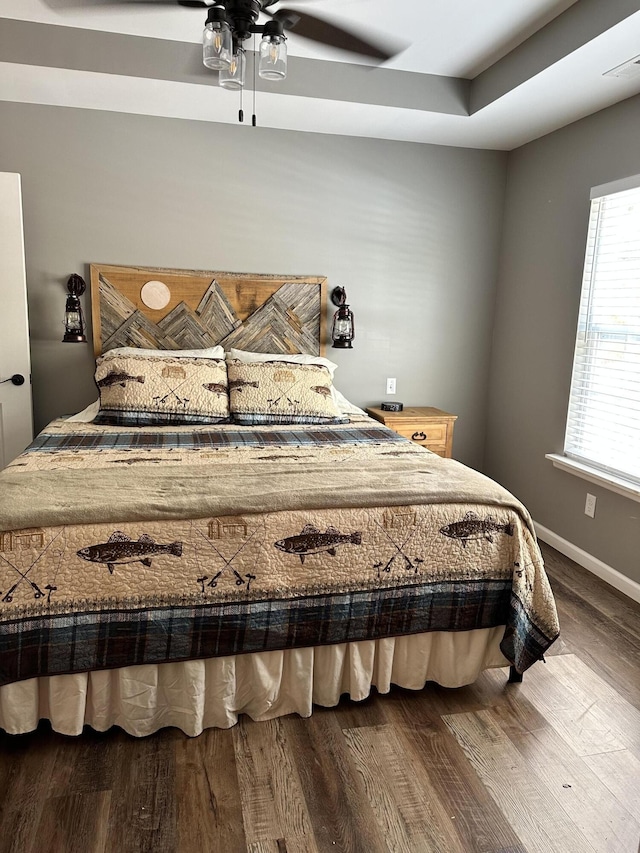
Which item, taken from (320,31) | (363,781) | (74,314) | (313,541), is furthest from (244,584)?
(74,314)

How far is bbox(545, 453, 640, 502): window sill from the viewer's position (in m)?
2.87

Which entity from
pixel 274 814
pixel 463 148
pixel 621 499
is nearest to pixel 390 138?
pixel 463 148

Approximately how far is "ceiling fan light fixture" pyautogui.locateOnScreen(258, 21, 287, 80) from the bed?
4.25ft

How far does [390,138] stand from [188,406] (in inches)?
83.3

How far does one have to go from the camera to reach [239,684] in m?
1.94

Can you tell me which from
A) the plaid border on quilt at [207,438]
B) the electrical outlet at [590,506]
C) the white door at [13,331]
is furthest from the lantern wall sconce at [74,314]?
the electrical outlet at [590,506]

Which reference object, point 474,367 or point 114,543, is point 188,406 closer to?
point 114,543

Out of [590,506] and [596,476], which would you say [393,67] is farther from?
[590,506]

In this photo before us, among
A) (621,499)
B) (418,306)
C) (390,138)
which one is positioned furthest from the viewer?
(418,306)

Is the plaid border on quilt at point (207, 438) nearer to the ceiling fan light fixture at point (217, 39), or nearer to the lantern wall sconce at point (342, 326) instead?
the lantern wall sconce at point (342, 326)

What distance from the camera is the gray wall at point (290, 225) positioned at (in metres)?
3.40

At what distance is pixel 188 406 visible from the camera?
3.05 meters

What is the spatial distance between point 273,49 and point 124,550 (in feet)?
5.11

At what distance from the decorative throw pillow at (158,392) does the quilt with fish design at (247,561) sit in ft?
2.38
